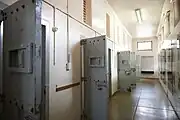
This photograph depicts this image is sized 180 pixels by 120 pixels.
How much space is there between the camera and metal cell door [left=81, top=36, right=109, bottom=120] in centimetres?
301

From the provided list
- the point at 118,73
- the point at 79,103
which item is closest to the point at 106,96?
the point at 79,103

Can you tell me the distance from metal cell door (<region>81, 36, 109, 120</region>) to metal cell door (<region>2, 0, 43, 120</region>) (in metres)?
1.95

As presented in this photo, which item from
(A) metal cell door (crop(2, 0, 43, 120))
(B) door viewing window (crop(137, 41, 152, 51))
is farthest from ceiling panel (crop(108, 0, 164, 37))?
(B) door viewing window (crop(137, 41, 152, 51))

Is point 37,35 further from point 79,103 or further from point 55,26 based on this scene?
point 79,103

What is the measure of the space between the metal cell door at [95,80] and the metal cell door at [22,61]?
1.95 meters

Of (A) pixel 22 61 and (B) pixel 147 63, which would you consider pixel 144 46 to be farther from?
(A) pixel 22 61

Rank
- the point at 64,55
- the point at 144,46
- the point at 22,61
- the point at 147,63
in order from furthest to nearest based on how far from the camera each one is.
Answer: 1. the point at 144,46
2. the point at 147,63
3. the point at 64,55
4. the point at 22,61

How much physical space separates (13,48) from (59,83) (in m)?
1.37

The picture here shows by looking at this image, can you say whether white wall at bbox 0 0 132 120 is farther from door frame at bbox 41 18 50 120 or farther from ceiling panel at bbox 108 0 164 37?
ceiling panel at bbox 108 0 164 37

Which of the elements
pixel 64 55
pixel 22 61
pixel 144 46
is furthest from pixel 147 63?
pixel 22 61

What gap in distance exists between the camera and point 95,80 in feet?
10.4

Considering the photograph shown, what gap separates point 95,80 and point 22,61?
7.01 feet

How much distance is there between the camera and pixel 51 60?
2.38 meters

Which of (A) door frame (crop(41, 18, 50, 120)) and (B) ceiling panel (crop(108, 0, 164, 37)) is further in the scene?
(B) ceiling panel (crop(108, 0, 164, 37))
